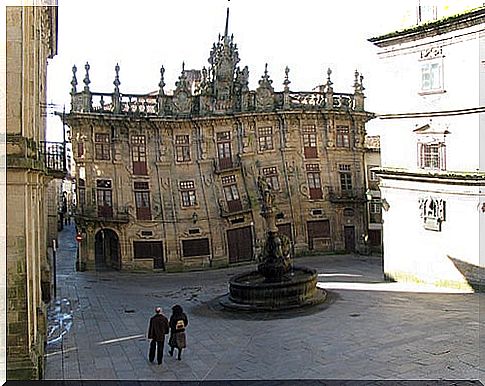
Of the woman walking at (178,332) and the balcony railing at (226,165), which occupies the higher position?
the balcony railing at (226,165)

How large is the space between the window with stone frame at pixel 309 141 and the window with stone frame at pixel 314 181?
24.8 inches

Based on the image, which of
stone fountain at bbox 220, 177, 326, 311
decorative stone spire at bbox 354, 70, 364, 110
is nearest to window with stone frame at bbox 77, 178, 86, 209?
stone fountain at bbox 220, 177, 326, 311

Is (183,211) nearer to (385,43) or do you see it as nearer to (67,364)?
(385,43)

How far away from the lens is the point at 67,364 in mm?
13859

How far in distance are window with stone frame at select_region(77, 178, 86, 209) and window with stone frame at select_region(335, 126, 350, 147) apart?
46.5 feet

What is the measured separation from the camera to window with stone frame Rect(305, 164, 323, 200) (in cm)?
3362

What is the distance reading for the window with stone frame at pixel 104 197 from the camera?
30734mm

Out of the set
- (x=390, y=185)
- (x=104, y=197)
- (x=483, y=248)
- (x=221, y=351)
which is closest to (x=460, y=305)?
(x=483, y=248)

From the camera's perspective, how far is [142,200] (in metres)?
31.2

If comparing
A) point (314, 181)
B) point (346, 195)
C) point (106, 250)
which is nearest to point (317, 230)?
point (346, 195)

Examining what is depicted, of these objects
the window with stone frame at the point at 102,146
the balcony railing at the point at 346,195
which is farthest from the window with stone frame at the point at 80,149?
the balcony railing at the point at 346,195

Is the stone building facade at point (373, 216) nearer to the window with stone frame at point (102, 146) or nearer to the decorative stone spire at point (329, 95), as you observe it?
the decorative stone spire at point (329, 95)

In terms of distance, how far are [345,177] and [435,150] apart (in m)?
13.0

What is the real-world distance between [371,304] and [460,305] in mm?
2625
